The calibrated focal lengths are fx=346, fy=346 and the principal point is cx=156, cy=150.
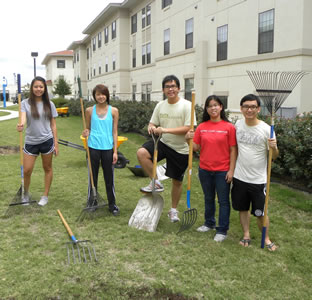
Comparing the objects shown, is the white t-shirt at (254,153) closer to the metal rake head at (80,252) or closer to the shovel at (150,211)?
the shovel at (150,211)

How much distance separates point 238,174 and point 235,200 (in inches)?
12.2

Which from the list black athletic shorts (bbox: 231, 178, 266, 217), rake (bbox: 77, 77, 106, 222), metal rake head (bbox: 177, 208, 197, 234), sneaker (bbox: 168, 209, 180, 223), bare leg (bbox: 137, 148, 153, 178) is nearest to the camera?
black athletic shorts (bbox: 231, 178, 266, 217)

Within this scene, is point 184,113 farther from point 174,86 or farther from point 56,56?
point 56,56

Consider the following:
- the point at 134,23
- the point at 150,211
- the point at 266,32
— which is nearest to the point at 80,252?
the point at 150,211

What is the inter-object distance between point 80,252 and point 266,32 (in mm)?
Answer: 11566

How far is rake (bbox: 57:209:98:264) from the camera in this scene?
11.9ft

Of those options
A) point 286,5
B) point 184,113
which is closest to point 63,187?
point 184,113

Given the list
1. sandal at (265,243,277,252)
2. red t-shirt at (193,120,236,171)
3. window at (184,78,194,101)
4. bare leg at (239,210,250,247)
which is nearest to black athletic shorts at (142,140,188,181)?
red t-shirt at (193,120,236,171)

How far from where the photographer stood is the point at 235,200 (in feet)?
12.9

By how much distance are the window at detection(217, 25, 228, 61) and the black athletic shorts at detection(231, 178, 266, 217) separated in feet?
40.8

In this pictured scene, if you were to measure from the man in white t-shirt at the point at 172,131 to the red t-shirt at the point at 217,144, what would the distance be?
0.35 metres

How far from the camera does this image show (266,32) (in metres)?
12.8

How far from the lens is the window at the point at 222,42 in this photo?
595 inches

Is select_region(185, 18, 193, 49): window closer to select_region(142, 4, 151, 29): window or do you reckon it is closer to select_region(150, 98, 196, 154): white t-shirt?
select_region(142, 4, 151, 29): window
